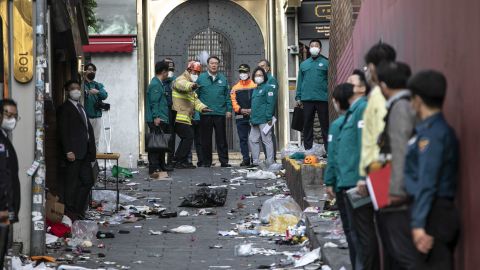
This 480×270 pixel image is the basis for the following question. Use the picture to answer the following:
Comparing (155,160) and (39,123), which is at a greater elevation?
(39,123)

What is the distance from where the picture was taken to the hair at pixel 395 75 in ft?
26.0

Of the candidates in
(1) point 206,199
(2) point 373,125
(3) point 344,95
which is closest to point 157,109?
(1) point 206,199

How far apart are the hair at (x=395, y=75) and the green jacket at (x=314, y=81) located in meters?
13.1

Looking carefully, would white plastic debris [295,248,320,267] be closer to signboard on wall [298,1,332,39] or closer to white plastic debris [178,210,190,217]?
white plastic debris [178,210,190,217]

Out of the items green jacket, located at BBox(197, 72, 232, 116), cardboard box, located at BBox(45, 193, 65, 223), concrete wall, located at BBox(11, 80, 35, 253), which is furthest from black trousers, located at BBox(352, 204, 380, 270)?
green jacket, located at BBox(197, 72, 232, 116)

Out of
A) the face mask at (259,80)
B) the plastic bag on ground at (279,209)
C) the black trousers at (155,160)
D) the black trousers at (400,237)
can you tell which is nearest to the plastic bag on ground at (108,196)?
the black trousers at (155,160)

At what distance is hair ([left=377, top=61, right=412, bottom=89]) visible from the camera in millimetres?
7922

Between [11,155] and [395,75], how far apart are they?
4.32m

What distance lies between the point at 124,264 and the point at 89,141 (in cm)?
375

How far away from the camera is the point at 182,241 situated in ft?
49.6

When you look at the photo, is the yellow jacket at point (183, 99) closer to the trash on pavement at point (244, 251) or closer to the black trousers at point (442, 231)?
the trash on pavement at point (244, 251)

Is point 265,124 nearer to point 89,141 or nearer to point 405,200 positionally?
point 89,141

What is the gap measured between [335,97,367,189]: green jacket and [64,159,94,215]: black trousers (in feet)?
24.1

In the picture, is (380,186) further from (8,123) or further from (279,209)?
(279,209)
